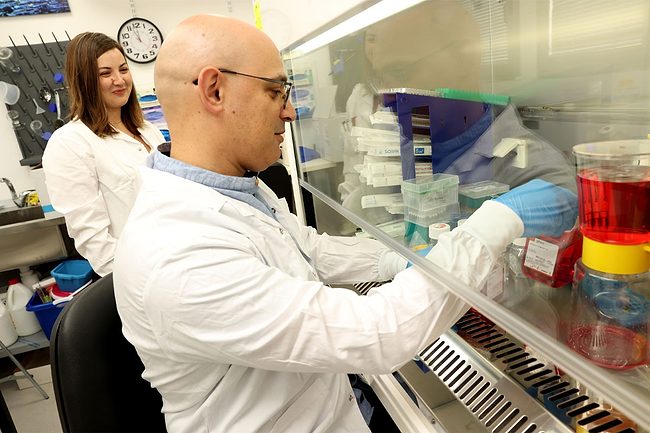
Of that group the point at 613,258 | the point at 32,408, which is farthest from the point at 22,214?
the point at 613,258

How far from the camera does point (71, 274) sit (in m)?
2.73

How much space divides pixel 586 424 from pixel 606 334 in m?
0.14

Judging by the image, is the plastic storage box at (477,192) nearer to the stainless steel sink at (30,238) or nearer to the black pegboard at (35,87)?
the stainless steel sink at (30,238)

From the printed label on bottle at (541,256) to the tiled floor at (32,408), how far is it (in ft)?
7.46

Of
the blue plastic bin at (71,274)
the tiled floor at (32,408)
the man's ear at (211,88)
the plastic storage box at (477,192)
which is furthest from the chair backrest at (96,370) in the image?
the blue plastic bin at (71,274)

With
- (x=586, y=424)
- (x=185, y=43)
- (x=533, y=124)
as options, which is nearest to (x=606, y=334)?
(x=586, y=424)

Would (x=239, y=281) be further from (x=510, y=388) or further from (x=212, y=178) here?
(x=510, y=388)

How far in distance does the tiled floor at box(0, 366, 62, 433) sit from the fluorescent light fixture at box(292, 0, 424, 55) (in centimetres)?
214

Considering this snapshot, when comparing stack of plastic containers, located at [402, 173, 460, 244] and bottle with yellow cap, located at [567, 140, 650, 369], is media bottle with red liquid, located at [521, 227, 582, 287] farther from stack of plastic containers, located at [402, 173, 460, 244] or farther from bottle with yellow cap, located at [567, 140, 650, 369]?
stack of plastic containers, located at [402, 173, 460, 244]

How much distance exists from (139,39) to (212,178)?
293cm

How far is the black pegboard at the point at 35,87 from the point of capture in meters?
2.96

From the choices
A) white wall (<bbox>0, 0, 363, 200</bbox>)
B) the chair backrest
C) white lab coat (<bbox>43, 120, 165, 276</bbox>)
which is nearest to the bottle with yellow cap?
the chair backrest

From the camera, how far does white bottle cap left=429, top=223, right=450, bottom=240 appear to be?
33.6 inches

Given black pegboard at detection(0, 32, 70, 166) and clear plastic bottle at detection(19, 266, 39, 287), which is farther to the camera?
black pegboard at detection(0, 32, 70, 166)
